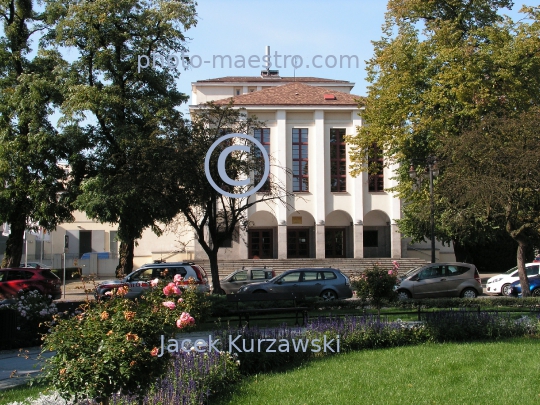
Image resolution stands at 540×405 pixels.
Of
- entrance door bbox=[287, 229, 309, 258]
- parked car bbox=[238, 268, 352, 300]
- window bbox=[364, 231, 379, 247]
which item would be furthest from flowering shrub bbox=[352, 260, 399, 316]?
window bbox=[364, 231, 379, 247]

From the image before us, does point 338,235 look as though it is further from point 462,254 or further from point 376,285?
point 376,285

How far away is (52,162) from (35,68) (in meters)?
4.61

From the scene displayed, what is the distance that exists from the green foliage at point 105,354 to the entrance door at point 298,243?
38.9 meters

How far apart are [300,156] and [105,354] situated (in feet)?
119

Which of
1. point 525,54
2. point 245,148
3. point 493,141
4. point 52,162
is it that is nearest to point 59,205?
point 52,162

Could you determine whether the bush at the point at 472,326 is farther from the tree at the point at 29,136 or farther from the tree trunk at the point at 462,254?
the tree trunk at the point at 462,254

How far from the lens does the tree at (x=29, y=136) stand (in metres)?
25.0

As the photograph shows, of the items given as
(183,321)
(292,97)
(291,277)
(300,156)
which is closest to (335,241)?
(300,156)

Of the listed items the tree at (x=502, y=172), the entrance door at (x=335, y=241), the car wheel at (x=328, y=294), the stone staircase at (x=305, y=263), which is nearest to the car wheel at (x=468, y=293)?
the tree at (x=502, y=172)

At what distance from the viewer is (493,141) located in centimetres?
2078

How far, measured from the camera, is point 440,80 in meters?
27.1

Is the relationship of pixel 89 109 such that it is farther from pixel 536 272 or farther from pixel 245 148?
pixel 536 272

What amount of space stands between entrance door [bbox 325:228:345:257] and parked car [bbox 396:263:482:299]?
20.8 m

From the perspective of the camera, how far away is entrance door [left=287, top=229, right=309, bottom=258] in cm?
4491
